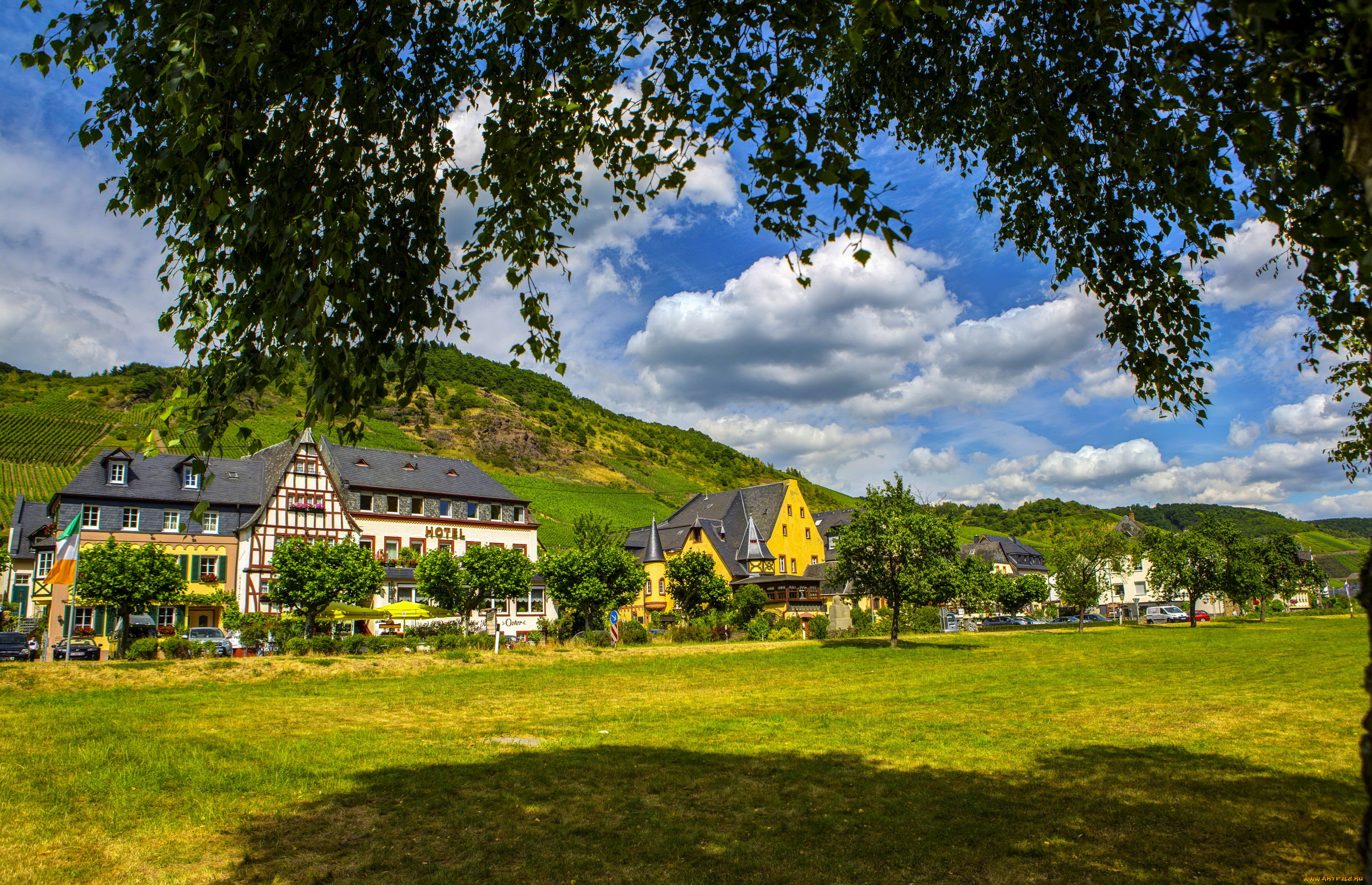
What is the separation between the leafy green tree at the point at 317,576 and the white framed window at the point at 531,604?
59.7 feet

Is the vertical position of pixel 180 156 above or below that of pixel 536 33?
below

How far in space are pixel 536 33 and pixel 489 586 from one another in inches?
1413

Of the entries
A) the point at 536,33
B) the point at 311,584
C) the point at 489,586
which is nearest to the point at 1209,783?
the point at 536,33

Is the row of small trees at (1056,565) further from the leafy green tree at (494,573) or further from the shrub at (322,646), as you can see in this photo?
the shrub at (322,646)

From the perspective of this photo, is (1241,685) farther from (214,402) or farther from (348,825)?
(214,402)

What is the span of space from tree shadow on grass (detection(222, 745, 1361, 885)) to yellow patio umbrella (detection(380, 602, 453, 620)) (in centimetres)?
2956

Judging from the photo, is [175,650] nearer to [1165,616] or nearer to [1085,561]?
[1085,561]

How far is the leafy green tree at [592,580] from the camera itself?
127ft

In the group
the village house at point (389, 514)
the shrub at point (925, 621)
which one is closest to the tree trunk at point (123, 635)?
the village house at point (389, 514)

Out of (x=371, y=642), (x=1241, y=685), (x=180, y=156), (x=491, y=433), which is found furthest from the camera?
(x=491, y=433)

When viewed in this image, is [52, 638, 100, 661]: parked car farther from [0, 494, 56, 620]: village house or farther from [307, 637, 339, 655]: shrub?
[0, 494, 56, 620]: village house

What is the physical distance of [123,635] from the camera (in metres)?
29.9

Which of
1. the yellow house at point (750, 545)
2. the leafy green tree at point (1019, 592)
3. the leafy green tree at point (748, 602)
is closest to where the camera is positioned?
the leafy green tree at point (748, 602)

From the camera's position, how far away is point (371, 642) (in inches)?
1098
